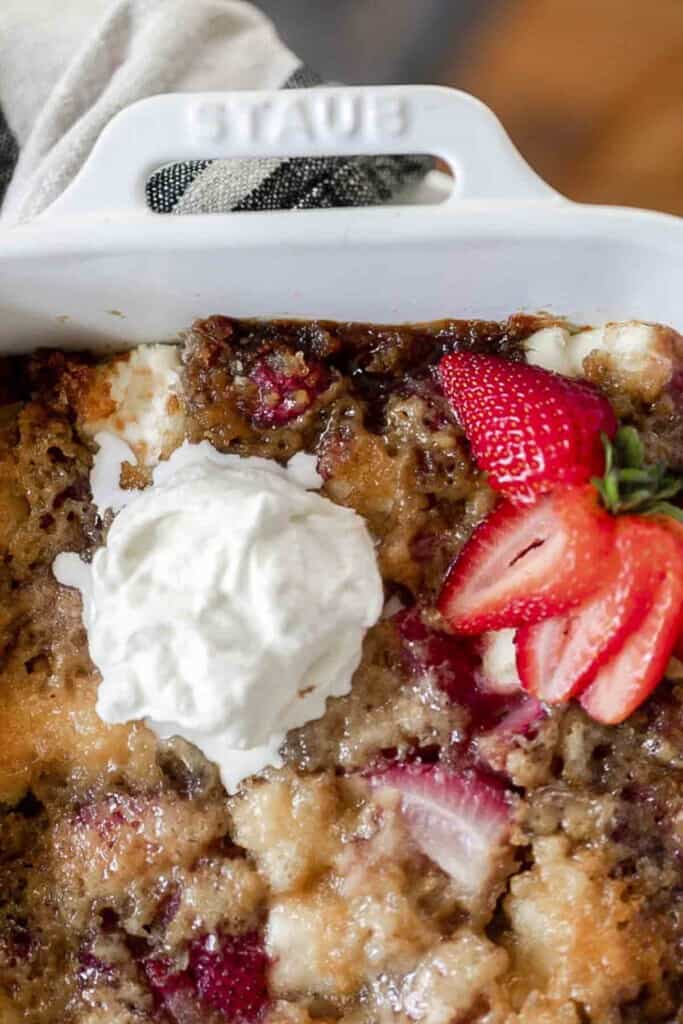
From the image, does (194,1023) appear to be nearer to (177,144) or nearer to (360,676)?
(360,676)

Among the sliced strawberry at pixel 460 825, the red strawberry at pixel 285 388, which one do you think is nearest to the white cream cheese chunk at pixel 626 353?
the red strawberry at pixel 285 388

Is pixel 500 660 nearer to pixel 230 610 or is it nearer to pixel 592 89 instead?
pixel 230 610

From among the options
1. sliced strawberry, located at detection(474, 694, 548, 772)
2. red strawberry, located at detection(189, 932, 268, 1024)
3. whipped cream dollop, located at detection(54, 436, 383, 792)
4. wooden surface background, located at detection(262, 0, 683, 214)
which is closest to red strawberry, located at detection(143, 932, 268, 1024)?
red strawberry, located at detection(189, 932, 268, 1024)

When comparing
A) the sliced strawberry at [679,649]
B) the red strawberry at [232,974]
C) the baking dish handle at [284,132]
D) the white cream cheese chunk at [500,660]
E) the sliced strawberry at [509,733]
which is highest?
the baking dish handle at [284,132]

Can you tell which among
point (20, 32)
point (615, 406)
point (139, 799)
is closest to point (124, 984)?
point (139, 799)

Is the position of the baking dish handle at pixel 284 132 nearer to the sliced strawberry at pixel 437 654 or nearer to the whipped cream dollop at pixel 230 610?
the whipped cream dollop at pixel 230 610

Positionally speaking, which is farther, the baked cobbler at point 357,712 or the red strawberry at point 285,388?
the red strawberry at point 285,388
